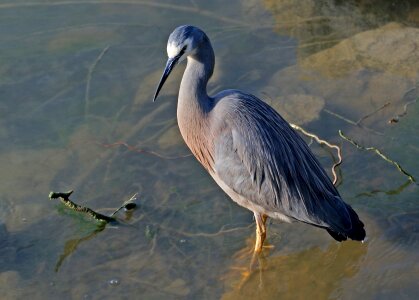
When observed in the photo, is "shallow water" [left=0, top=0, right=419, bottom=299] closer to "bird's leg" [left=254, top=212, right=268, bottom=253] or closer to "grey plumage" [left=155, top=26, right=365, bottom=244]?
"bird's leg" [left=254, top=212, right=268, bottom=253]

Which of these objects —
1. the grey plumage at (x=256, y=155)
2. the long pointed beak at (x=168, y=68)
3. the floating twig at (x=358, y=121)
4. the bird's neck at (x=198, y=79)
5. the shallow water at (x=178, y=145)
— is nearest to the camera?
the long pointed beak at (x=168, y=68)

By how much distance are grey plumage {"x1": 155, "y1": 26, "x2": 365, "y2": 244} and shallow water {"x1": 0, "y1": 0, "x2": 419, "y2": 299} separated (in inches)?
19.3

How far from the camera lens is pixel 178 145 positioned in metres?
6.62

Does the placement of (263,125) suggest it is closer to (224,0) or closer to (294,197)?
(294,197)

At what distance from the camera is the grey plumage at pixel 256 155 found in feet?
17.2

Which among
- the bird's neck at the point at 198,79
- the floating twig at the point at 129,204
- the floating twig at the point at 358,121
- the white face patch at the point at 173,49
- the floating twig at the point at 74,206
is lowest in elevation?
A: the floating twig at the point at 129,204

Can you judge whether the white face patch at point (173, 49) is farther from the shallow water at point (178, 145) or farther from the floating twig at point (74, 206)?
the shallow water at point (178, 145)

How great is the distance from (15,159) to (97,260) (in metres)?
1.40

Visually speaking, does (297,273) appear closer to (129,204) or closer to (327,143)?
(327,143)

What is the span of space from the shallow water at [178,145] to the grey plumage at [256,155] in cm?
49

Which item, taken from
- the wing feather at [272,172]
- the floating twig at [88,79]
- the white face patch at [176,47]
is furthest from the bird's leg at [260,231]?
the floating twig at [88,79]

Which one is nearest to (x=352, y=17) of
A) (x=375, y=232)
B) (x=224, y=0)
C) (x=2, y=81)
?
(x=224, y=0)

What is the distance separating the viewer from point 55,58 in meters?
7.59

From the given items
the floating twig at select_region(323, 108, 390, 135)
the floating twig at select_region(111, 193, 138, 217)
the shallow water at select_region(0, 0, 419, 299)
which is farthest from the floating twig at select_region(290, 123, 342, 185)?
the floating twig at select_region(111, 193, 138, 217)
